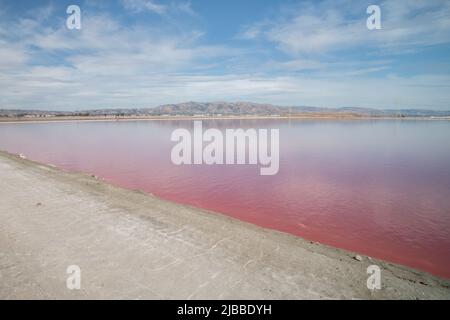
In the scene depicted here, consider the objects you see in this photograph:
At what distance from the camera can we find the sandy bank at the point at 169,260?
456cm

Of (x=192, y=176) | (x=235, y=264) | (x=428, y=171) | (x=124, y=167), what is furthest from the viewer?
(x=124, y=167)

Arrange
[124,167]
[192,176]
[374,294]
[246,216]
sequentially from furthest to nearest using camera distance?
[124,167] → [192,176] → [246,216] → [374,294]

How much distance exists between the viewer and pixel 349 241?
7.75 meters

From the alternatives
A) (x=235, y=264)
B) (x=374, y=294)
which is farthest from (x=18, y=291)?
(x=374, y=294)

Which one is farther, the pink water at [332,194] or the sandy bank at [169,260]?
the pink water at [332,194]

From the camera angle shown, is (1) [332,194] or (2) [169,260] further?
(1) [332,194]

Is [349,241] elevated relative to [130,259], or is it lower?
lower

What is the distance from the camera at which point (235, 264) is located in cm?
538

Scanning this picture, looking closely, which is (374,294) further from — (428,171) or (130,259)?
(428,171)

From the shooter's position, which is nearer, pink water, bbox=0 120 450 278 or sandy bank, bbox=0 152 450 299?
sandy bank, bbox=0 152 450 299

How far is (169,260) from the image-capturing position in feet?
17.9

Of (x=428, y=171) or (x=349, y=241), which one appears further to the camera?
(x=428, y=171)

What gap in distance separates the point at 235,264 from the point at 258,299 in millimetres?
1055

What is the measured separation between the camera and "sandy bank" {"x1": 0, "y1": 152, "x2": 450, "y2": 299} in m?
4.56
